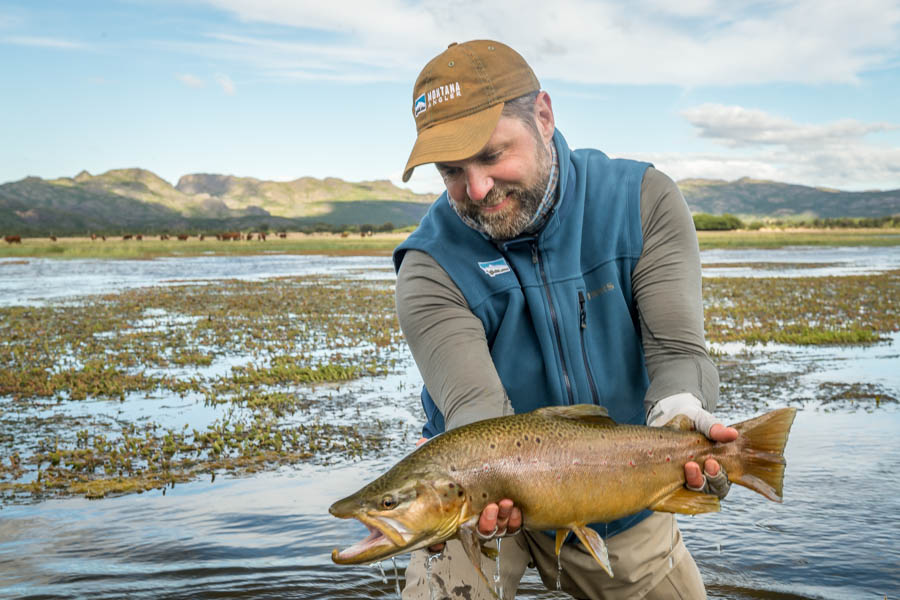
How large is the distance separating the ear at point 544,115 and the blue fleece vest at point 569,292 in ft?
0.31

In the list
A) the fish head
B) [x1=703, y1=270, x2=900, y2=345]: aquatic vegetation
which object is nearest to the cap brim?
the fish head

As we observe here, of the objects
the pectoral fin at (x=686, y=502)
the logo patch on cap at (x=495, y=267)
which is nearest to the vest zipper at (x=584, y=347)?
the logo patch on cap at (x=495, y=267)

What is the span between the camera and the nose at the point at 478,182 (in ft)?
11.1

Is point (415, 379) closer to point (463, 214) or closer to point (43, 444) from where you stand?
point (43, 444)

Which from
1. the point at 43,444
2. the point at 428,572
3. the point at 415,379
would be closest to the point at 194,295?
the point at 415,379

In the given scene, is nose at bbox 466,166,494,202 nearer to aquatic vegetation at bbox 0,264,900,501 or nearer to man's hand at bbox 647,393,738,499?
man's hand at bbox 647,393,738,499

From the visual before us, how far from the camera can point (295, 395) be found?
12.1 m

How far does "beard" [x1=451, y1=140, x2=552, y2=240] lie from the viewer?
342 cm

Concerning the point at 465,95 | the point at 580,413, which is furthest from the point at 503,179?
the point at 580,413

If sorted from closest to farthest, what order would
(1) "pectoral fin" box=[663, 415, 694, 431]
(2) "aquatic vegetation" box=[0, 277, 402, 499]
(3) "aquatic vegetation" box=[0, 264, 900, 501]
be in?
1. (1) "pectoral fin" box=[663, 415, 694, 431]
2. (2) "aquatic vegetation" box=[0, 277, 402, 499]
3. (3) "aquatic vegetation" box=[0, 264, 900, 501]

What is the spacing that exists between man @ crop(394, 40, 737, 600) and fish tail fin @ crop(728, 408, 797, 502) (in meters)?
0.26

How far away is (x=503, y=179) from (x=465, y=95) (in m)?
0.39

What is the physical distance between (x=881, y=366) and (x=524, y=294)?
478 inches

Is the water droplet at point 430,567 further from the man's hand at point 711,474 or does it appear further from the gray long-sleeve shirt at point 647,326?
the man's hand at point 711,474
